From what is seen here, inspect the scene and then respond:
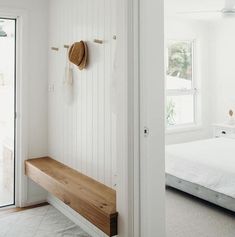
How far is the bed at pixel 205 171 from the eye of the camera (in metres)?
3.15

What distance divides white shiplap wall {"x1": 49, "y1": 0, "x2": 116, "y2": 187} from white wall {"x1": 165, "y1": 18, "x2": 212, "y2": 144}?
2.49 metres

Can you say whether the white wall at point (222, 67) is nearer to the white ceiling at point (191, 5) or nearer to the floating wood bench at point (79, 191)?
the white ceiling at point (191, 5)

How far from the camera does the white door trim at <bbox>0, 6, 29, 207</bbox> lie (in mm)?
3451

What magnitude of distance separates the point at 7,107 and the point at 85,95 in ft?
4.77

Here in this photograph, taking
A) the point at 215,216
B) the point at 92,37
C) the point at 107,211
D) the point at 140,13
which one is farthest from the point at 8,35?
the point at 215,216

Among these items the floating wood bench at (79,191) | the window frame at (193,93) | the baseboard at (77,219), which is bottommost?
the baseboard at (77,219)

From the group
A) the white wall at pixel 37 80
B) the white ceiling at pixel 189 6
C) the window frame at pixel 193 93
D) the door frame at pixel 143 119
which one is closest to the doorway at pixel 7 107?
the white wall at pixel 37 80

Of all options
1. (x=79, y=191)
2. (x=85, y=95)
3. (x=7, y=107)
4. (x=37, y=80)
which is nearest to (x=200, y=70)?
(x=37, y=80)

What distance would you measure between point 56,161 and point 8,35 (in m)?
1.63

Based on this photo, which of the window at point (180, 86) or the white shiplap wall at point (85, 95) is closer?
the white shiplap wall at point (85, 95)

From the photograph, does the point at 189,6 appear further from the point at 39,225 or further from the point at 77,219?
the point at 39,225

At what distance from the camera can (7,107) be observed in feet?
12.6

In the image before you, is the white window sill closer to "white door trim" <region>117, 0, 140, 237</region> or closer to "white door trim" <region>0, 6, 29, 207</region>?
"white door trim" <region>0, 6, 29, 207</region>

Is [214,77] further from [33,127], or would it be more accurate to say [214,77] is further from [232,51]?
[33,127]
